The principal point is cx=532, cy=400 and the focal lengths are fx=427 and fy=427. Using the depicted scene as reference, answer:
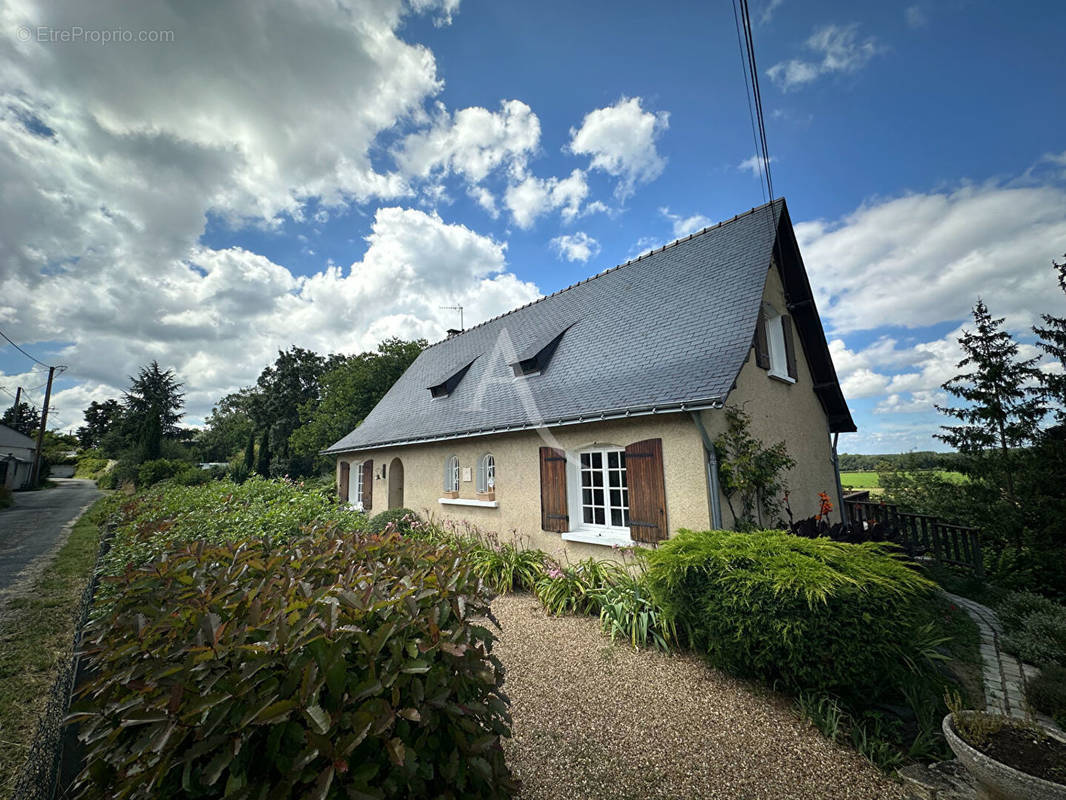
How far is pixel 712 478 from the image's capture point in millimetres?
5914

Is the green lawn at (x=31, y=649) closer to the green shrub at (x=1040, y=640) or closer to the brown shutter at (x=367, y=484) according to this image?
the brown shutter at (x=367, y=484)

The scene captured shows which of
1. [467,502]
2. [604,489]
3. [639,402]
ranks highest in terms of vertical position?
[639,402]

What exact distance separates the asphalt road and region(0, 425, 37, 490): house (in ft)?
22.7

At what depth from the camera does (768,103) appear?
4.93 metres

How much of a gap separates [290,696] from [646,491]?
566 cm

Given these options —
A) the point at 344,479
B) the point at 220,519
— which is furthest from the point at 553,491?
the point at 344,479

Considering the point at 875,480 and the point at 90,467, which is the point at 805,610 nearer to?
the point at 875,480

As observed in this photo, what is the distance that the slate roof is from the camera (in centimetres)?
681

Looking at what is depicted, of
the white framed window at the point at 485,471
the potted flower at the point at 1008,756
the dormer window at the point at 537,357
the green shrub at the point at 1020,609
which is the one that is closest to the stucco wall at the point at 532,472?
the white framed window at the point at 485,471

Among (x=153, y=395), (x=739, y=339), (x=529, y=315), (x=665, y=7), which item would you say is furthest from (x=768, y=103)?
(x=153, y=395)

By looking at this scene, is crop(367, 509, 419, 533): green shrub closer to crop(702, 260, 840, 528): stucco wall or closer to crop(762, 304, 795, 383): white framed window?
crop(702, 260, 840, 528): stucco wall

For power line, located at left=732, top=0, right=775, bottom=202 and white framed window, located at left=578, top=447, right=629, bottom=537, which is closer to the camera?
power line, located at left=732, top=0, right=775, bottom=202

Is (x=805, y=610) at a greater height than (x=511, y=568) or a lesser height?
greater
